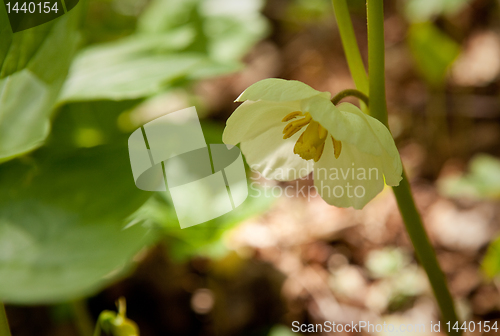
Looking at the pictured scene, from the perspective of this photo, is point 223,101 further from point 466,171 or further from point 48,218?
point 48,218

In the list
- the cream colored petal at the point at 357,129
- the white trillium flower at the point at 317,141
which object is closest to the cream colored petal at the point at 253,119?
the white trillium flower at the point at 317,141

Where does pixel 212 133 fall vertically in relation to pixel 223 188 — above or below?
above

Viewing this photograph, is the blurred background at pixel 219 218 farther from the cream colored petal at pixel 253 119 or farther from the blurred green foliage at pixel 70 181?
the cream colored petal at pixel 253 119

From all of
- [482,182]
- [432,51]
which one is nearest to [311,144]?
[482,182]

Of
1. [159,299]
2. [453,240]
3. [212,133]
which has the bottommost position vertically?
[453,240]

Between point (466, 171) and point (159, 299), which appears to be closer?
point (159, 299)

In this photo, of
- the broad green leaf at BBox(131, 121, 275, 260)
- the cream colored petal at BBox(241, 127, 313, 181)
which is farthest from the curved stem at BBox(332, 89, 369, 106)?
the broad green leaf at BBox(131, 121, 275, 260)

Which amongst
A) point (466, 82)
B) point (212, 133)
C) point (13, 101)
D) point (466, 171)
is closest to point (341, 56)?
point (466, 82)
